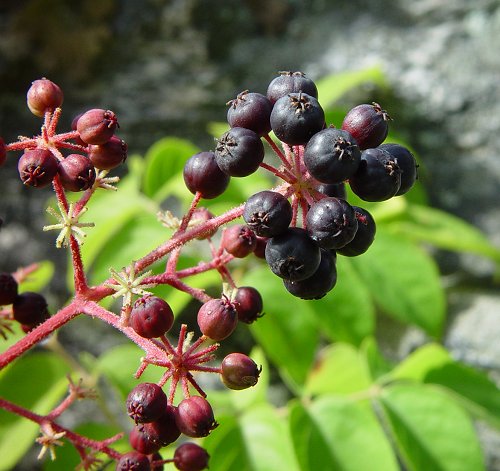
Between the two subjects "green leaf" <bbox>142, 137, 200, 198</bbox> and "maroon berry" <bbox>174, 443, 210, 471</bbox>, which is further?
"green leaf" <bbox>142, 137, 200, 198</bbox>

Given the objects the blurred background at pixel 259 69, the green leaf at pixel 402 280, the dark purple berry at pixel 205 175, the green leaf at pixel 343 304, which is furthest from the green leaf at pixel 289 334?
the blurred background at pixel 259 69

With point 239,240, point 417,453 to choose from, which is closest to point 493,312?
point 417,453

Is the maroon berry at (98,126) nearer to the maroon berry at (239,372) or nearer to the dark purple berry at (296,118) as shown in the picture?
the dark purple berry at (296,118)

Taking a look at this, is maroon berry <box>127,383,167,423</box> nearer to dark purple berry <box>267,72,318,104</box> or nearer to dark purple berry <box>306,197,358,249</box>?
dark purple berry <box>306,197,358,249</box>

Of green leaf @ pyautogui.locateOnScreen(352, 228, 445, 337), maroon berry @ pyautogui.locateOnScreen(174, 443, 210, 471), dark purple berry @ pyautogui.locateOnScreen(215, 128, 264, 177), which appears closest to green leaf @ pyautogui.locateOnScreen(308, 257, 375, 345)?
green leaf @ pyautogui.locateOnScreen(352, 228, 445, 337)

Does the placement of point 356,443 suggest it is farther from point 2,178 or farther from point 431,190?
point 2,178

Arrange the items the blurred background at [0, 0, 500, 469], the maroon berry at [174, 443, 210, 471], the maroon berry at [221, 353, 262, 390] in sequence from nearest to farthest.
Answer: the maroon berry at [221, 353, 262, 390] < the maroon berry at [174, 443, 210, 471] < the blurred background at [0, 0, 500, 469]

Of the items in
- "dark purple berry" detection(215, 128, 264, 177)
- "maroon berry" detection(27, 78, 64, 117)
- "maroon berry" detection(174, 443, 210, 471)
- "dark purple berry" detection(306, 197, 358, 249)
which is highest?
"maroon berry" detection(27, 78, 64, 117)

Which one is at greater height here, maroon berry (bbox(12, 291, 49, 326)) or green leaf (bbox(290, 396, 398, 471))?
maroon berry (bbox(12, 291, 49, 326))
